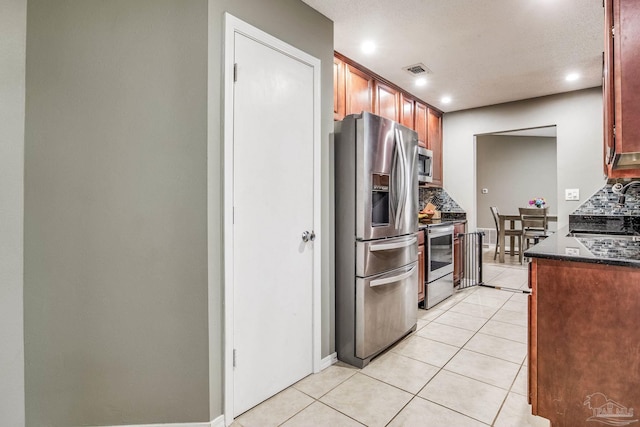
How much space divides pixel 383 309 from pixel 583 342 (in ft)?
3.89

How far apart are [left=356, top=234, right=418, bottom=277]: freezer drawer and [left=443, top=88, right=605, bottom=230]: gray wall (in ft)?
7.90

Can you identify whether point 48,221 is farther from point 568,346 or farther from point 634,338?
point 634,338

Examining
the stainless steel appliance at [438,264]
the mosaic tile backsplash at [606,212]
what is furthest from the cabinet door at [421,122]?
the mosaic tile backsplash at [606,212]

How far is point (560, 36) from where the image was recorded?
249 centimetres

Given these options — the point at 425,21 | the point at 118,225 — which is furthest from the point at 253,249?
the point at 425,21

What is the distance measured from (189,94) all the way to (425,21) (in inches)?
71.6

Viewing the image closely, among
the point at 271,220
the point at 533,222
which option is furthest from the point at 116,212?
the point at 533,222

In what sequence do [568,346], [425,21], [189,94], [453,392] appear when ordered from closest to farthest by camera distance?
[568,346] → [189,94] → [453,392] → [425,21]

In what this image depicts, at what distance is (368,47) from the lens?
8.79 feet

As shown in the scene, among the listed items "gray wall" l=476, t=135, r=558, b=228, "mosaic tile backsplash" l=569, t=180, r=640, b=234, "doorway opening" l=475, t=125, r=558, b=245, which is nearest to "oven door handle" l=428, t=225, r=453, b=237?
"mosaic tile backsplash" l=569, t=180, r=640, b=234

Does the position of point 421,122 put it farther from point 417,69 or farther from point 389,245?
point 389,245

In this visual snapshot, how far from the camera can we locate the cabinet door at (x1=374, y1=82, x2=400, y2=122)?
10.8ft

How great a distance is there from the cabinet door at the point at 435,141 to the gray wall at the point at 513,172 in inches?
128

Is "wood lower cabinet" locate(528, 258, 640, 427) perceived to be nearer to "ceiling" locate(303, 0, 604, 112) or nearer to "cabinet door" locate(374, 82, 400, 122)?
"ceiling" locate(303, 0, 604, 112)
